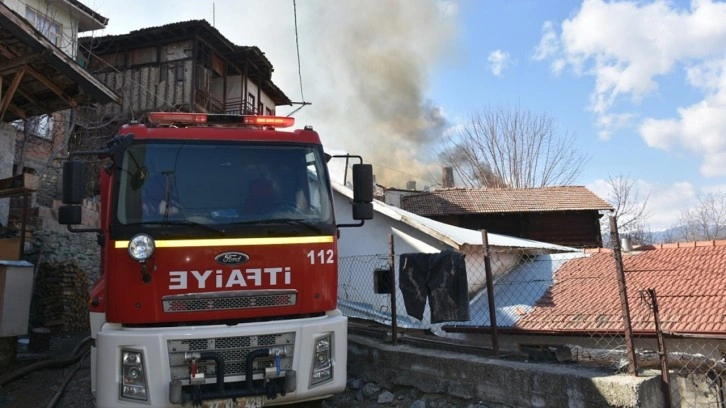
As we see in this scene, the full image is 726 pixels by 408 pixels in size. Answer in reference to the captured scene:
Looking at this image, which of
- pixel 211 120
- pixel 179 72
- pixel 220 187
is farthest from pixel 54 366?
pixel 179 72

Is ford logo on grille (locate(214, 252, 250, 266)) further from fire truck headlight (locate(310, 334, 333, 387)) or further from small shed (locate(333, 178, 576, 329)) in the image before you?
small shed (locate(333, 178, 576, 329))

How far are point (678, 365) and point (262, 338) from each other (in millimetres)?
6950

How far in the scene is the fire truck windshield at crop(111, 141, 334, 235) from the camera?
4230 millimetres

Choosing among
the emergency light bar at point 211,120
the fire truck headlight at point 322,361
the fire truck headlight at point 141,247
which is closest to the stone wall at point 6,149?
the emergency light bar at point 211,120

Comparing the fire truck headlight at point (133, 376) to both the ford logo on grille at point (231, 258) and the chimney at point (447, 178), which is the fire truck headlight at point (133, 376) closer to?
the ford logo on grille at point (231, 258)

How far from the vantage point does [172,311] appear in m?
4.02

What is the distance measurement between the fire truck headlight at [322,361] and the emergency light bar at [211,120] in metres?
2.23

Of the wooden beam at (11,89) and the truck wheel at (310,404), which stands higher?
the wooden beam at (11,89)

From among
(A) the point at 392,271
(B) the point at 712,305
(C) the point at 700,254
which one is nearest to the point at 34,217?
(A) the point at 392,271

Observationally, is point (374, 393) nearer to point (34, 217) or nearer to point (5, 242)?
point (5, 242)

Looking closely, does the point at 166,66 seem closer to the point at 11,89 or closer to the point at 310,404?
the point at 11,89

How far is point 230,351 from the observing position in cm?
407

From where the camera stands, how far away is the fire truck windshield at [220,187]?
4.23 meters

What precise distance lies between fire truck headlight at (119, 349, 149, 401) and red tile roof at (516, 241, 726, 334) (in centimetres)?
932
